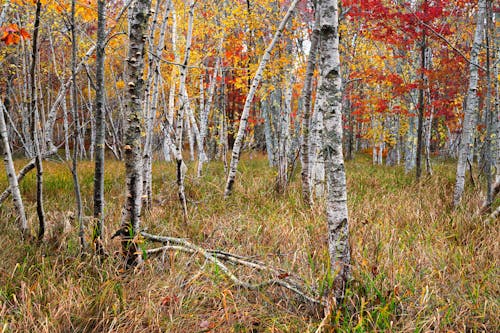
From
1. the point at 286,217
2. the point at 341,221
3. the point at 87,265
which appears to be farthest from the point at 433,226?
the point at 87,265

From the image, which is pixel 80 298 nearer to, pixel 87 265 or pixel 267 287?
pixel 87 265

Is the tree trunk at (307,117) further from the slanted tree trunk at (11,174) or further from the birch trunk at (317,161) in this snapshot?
the slanted tree trunk at (11,174)

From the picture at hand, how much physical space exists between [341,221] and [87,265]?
7.12ft

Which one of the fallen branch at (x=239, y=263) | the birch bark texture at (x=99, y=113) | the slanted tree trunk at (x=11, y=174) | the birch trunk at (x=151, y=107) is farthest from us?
the birch trunk at (x=151, y=107)

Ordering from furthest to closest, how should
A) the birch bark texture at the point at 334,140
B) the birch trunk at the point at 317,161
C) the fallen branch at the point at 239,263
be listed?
the birch trunk at the point at 317,161, the fallen branch at the point at 239,263, the birch bark texture at the point at 334,140

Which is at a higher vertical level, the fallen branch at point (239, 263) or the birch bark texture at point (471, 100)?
the birch bark texture at point (471, 100)

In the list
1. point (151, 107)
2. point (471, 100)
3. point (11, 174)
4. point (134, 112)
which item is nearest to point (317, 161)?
point (471, 100)

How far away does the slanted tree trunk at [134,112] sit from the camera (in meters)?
2.67

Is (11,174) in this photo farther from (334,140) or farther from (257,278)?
(334,140)

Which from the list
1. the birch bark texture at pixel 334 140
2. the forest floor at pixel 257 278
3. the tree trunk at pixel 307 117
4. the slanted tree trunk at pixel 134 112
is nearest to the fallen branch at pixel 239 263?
the forest floor at pixel 257 278

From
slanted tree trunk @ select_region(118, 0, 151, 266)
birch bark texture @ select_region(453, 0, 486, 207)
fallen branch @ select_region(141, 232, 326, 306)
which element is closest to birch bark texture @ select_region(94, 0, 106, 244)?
slanted tree trunk @ select_region(118, 0, 151, 266)

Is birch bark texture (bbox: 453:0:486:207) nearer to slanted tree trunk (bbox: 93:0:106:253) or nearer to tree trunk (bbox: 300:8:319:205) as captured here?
tree trunk (bbox: 300:8:319:205)

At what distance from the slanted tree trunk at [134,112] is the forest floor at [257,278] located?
0.49m

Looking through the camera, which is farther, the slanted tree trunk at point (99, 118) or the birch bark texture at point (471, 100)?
the birch bark texture at point (471, 100)
